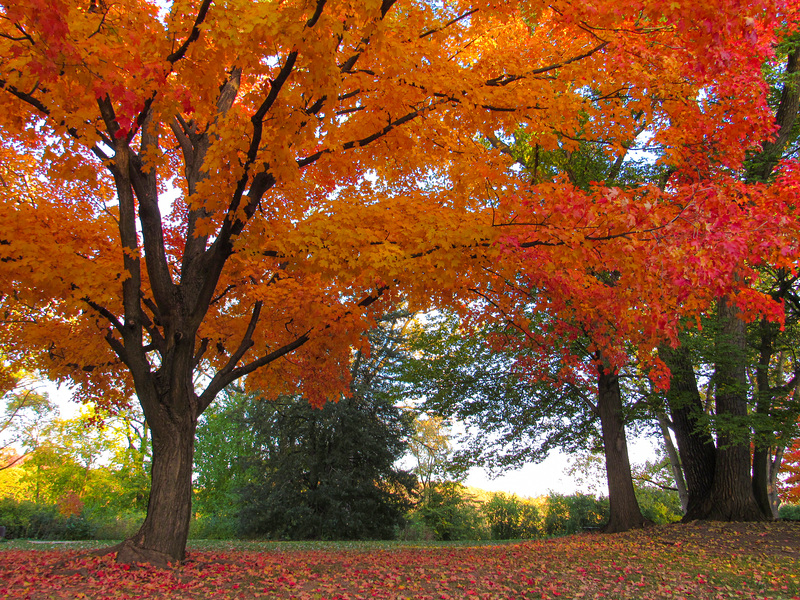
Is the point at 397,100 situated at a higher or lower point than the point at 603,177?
lower

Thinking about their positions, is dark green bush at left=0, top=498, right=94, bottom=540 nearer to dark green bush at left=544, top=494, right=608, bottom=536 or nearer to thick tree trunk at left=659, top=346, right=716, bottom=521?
dark green bush at left=544, top=494, right=608, bottom=536

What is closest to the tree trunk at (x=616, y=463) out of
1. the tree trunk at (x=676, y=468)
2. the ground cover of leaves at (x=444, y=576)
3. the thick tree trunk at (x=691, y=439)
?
the thick tree trunk at (x=691, y=439)

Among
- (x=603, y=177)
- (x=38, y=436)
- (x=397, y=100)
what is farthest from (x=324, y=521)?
(x=38, y=436)

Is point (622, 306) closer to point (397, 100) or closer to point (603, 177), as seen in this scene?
point (397, 100)

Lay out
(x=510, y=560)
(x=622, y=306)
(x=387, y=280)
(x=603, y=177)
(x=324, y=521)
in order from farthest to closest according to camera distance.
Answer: (x=324, y=521) → (x=603, y=177) → (x=622, y=306) → (x=510, y=560) → (x=387, y=280)

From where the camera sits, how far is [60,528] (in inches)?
695

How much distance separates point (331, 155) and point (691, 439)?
34.2 ft

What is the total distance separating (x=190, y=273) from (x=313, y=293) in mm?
1872

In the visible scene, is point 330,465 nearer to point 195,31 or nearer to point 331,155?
point 331,155

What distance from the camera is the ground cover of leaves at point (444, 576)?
4.73 m

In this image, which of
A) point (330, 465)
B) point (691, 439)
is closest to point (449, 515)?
point (330, 465)

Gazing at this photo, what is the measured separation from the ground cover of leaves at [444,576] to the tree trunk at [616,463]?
369 cm

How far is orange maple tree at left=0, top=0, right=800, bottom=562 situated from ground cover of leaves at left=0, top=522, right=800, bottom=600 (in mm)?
810

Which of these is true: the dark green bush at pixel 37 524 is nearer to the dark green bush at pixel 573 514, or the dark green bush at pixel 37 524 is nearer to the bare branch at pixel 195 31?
the dark green bush at pixel 573 514
